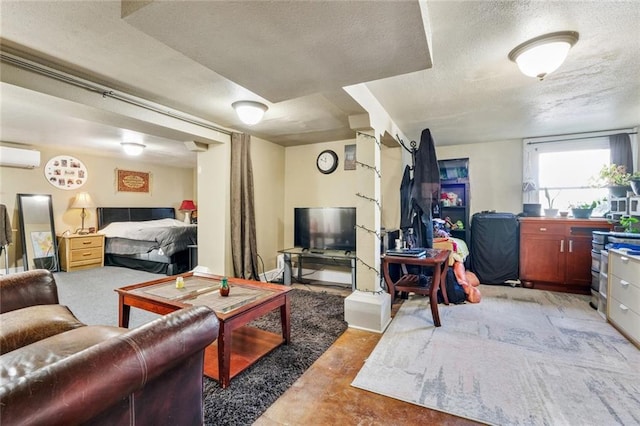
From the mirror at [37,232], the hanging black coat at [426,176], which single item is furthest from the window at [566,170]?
the mirror at [37,232]

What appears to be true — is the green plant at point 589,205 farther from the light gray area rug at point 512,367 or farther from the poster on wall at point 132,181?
the poster on wall at point 132,181

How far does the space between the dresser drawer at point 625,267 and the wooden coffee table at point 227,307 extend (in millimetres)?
2804

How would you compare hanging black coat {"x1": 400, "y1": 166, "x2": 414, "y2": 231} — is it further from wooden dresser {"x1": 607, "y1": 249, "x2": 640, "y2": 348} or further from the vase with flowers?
the vase with flowers

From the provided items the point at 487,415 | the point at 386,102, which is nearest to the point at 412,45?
the point at 386,102

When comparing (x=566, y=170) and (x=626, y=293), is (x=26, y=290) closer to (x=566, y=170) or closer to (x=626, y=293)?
(x=626, y=293)

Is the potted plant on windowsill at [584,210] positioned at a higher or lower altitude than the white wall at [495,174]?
lower

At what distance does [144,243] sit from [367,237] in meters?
4.09

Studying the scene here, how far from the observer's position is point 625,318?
8.00 ft

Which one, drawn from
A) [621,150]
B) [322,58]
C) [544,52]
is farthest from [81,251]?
[621,150]

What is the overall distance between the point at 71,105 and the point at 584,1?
355 centimetres

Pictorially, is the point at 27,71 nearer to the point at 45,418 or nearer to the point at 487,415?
the point at 45,418

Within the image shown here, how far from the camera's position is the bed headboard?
5852 millimetres

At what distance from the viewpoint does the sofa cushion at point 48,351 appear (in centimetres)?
116

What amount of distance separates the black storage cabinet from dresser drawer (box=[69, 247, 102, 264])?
21.6ft
